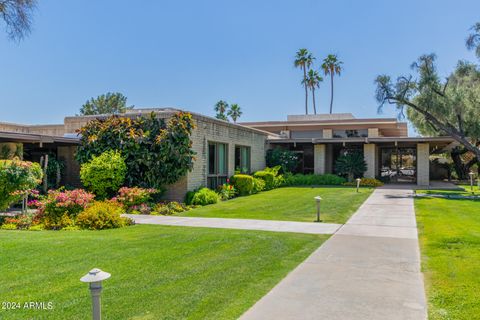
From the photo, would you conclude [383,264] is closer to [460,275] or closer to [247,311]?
[460,275]

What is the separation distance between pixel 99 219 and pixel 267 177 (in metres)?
13.1

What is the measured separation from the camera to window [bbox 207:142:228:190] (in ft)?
55.4

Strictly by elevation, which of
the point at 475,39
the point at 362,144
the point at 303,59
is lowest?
the point at 362,144

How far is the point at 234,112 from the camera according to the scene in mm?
49531

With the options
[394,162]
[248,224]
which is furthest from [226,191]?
[394,162]

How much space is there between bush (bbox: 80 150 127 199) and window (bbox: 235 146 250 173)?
7.36 m

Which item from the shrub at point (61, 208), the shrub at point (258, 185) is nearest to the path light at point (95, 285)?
the shrub at point (61, 208)

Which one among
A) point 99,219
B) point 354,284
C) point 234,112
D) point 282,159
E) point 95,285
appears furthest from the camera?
point 234,112

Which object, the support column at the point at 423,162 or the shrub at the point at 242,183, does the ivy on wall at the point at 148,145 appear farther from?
the support column at the point at 423,162

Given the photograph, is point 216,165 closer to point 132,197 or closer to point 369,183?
point 132,197

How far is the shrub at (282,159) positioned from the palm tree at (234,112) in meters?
24.3

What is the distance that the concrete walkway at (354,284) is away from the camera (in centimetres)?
417

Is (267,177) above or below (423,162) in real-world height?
below

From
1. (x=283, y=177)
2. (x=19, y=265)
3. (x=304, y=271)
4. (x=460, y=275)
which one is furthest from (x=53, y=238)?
(x=283, y=177)
